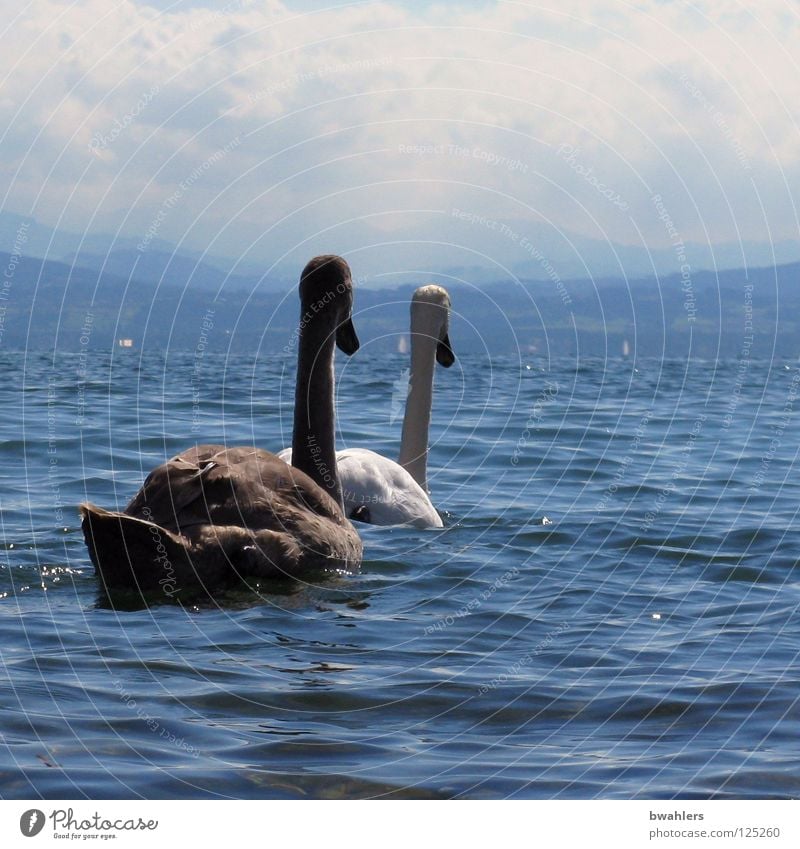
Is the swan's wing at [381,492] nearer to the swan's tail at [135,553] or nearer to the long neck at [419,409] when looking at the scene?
the long neck at [419,409]

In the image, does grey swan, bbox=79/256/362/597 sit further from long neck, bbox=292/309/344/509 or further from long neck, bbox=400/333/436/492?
long neck, bbox=400/333/436/492

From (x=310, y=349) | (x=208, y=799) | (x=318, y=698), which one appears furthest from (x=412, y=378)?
Answer: (x=208, y=799)

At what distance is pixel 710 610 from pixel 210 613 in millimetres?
3589

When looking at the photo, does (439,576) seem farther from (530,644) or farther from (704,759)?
(704,759)

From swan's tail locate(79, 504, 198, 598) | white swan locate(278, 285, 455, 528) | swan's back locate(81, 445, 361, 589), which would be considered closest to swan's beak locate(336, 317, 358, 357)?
white swan locate(278, 285, 455, 528)

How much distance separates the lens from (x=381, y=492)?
41.2ft

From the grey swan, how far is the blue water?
0.67 ft

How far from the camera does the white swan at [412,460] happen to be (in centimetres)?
1255

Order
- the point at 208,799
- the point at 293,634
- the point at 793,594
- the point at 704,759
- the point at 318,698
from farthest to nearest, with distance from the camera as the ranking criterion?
the point at 793,594 < the point at 293,634 < the point at 318,698 < the point at 704,759 < the point at 208,799

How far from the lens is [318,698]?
306 inches

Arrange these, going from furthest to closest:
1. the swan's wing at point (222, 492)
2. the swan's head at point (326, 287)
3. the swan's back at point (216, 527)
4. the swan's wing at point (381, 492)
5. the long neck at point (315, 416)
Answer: the swan's wing at point (381, 492), the swan's head at point (326, 287), the long neck at point (315, 416), the swan's wing at point (222, 492), the swan's back at point (216, 527)

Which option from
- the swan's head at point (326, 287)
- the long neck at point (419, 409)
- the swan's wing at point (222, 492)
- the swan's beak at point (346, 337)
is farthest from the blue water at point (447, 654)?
the swan's head at point (326, 287)

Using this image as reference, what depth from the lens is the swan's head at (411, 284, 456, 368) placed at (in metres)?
14.5

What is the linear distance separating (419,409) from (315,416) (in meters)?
2.95
